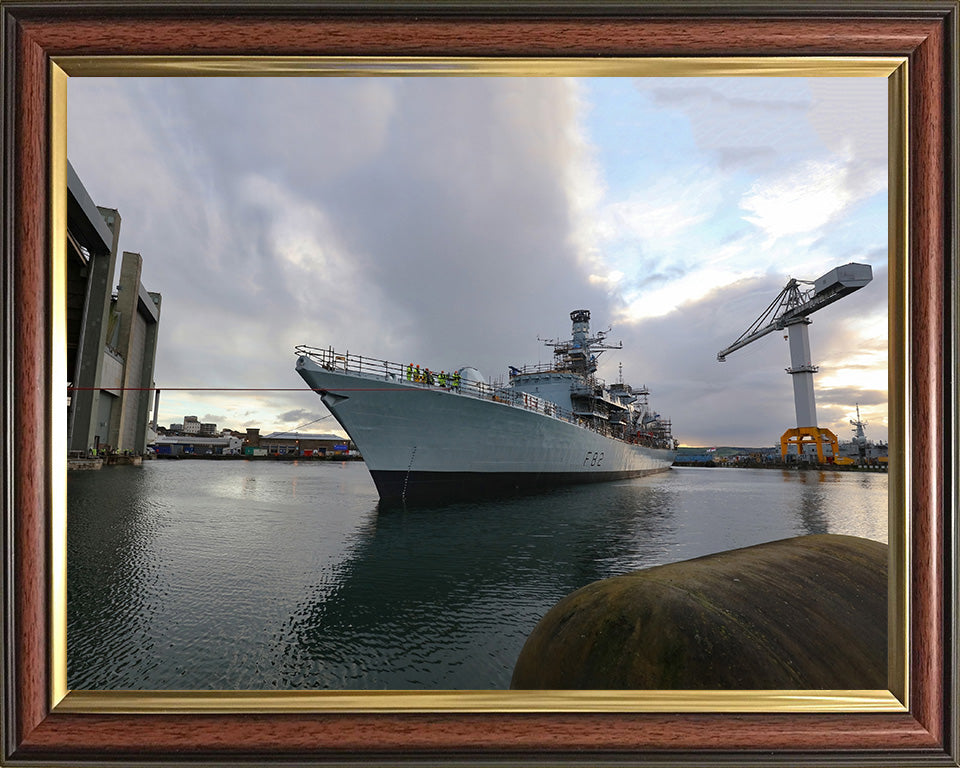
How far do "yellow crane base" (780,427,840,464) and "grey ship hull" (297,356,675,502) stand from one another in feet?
41.2

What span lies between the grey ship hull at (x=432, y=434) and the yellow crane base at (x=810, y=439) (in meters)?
12.5

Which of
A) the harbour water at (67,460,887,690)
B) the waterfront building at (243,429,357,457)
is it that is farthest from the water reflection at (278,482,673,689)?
the waterfront building at (243,429,357,457)

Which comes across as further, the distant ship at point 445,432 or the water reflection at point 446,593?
the distant ship at point 445,432

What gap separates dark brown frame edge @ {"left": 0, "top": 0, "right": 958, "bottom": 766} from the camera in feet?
4.21

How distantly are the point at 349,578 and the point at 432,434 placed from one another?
905 cm

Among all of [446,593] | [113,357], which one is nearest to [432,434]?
[446,593]

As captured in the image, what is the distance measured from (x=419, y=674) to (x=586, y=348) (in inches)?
1247

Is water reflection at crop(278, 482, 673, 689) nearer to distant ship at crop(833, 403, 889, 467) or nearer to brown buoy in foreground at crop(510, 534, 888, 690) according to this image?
brown buoy in foreground at crop(510, 534, 888, 690)

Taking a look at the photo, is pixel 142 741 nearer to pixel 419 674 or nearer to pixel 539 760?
pixel 539 760

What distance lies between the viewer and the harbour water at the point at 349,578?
4039 mm

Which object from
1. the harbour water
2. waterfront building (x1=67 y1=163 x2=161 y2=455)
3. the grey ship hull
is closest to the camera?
the harbour water

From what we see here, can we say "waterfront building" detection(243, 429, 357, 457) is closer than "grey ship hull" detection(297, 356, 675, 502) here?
No

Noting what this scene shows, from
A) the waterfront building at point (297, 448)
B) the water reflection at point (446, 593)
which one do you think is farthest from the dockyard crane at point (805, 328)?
the waterfront building at point (297, 448)

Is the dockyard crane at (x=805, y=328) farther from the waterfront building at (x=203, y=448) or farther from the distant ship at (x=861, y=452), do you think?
the waterfront building at (x=203, y=448)
